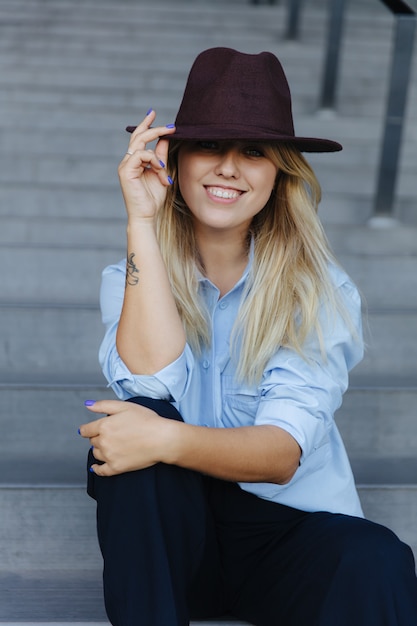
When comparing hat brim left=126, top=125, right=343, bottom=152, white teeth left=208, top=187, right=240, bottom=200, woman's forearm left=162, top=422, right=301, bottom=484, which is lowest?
woman's forearm left=162, top=422, right=301, bottom=484

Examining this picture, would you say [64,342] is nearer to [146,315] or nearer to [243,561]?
[146,315]

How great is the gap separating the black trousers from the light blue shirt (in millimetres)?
53

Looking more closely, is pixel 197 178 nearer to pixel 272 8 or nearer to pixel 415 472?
pixel 415 472

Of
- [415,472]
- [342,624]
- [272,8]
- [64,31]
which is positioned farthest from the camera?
[272,8]

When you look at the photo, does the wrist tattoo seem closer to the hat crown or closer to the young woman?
the young woman

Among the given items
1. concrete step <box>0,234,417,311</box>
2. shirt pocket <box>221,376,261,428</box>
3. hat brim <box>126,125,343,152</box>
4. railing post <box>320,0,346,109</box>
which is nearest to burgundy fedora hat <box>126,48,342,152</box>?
hat brim <box>126,125,343,152</box>

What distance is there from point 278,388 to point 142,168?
0.49 m

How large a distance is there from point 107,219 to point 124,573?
182 cm

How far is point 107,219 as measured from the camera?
297cm

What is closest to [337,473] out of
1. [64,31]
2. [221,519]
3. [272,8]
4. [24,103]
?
[221,519]

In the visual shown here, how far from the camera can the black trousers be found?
1.30 m

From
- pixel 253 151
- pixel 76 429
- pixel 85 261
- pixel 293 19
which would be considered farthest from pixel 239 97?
pixel 293 19

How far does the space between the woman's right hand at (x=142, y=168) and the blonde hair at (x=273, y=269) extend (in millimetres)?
Answer: 75

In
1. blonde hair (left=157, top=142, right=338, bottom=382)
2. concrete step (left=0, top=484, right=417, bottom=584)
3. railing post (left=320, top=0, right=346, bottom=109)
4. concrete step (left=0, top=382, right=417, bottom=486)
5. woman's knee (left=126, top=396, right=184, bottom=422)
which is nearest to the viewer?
woman's knee (left=126, top=396, right=184, bottom=422)
